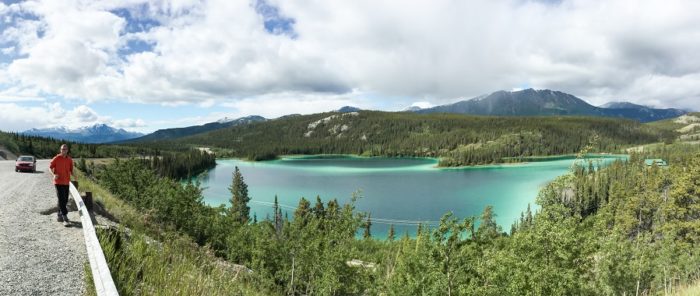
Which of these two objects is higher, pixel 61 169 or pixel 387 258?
pixel 61 169

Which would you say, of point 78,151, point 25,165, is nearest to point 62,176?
point 25,165

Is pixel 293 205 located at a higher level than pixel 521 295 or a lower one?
lower

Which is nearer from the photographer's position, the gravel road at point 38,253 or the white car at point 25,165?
the gravel road at point 38,253

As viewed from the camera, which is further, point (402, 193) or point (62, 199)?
point (402, 193)

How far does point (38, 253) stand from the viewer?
9.73 m

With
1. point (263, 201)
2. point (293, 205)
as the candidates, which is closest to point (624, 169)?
point (293, 205)

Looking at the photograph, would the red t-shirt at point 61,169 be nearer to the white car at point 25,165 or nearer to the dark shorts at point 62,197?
the dark shorts at point 62,197

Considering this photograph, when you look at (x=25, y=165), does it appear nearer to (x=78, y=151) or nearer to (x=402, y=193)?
(x=78, y=151)

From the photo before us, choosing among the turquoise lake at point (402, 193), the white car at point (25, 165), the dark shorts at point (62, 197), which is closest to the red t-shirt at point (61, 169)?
the dark shorts at point (62, 197)

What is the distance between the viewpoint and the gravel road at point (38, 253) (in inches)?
296

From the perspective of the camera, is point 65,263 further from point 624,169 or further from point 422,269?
point 624,169

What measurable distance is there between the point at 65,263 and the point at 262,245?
17.4 metres

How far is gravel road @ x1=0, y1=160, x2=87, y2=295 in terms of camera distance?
7523 mm

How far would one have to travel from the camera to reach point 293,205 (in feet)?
399
